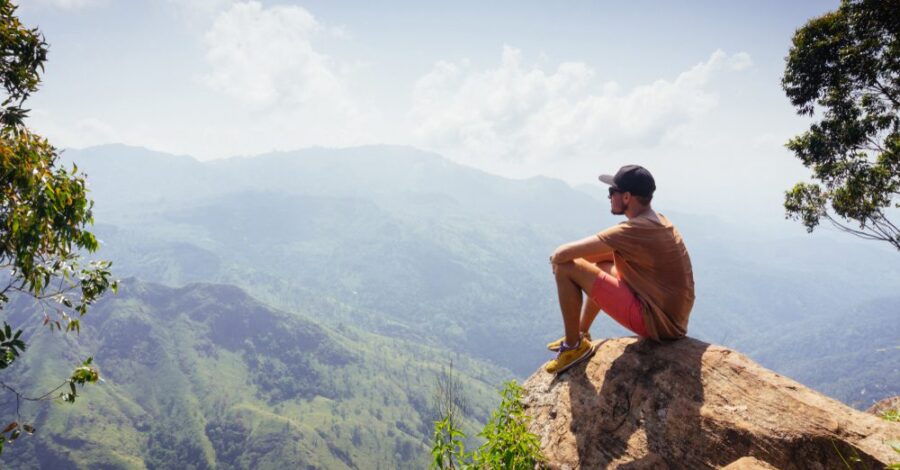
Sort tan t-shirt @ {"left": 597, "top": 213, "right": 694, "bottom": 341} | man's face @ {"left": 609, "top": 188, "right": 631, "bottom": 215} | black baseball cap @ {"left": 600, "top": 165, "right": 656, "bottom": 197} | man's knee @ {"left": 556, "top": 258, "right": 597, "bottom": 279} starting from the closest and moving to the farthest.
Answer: tan t-shirt @ {"left": 597, "top": 213, "right": 694, "bottom": 341}
black baseball cap @ {"left": 600, "top": 165, "right": 656, "bottom": 197}
man's face @ {"left": 609, "top": 188, "right": 631, "bottom": 215}
man's knee @ {"left": 556, "top": 258, "right": 597, "bottom": 279}

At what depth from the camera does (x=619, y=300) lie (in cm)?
712

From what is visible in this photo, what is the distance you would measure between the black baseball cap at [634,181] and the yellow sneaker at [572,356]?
9.75 ft

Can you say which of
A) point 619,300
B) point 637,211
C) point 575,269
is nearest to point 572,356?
point 619,300

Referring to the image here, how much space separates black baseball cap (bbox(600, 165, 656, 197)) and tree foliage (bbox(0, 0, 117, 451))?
8.99 meters

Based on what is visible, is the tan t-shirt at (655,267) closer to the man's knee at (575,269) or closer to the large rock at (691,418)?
the man's knee at (575,269)

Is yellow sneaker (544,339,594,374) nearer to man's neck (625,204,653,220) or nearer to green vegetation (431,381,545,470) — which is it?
green vegetation (431,381,545,470)

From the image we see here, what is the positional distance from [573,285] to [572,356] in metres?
1.47

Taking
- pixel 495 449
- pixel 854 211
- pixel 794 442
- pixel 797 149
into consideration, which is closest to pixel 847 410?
pixel 794 442

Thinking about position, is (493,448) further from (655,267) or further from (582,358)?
(655,267)

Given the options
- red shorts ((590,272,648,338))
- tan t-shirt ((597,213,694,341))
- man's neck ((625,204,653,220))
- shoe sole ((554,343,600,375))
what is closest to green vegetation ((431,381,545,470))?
shoe sole ((554,343,600,375))

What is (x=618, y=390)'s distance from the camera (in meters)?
6.99

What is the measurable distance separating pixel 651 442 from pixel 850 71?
16.2 m

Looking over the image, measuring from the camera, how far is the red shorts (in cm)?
710

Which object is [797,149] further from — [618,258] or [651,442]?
[651,442]
